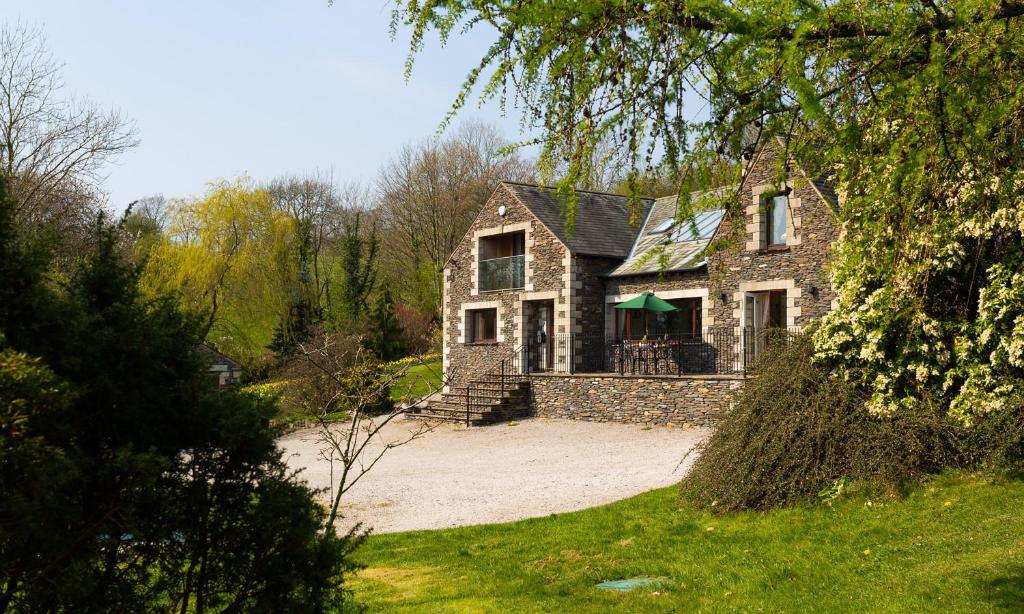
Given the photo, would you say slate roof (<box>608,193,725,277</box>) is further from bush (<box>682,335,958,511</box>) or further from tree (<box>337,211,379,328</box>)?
tree (<box>337,211,379,328</box>)

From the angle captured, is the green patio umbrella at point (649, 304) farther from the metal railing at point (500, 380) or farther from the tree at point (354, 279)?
the tree at point (354, 279)

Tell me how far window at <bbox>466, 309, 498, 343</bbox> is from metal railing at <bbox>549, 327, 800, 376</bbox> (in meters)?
3.66

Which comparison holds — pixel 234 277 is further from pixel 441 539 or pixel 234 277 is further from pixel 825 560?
pixel 825 560

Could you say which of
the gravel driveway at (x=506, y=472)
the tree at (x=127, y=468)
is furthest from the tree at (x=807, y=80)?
the gravel driveway at (x=506, y=472)

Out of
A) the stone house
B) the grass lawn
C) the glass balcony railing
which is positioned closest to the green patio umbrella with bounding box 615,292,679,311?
the stone house

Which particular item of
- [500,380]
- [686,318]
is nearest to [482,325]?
[500,380]

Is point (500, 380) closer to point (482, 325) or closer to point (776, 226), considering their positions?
point (482, 325)

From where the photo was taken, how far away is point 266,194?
37.4m

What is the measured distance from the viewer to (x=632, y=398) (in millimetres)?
19594

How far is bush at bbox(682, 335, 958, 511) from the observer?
8.64m

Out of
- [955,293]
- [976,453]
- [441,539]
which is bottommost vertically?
[441,539]

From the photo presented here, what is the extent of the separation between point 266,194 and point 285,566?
117 feet

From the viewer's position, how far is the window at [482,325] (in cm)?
2667

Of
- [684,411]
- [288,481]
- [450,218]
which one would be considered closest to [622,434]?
[684,411]
